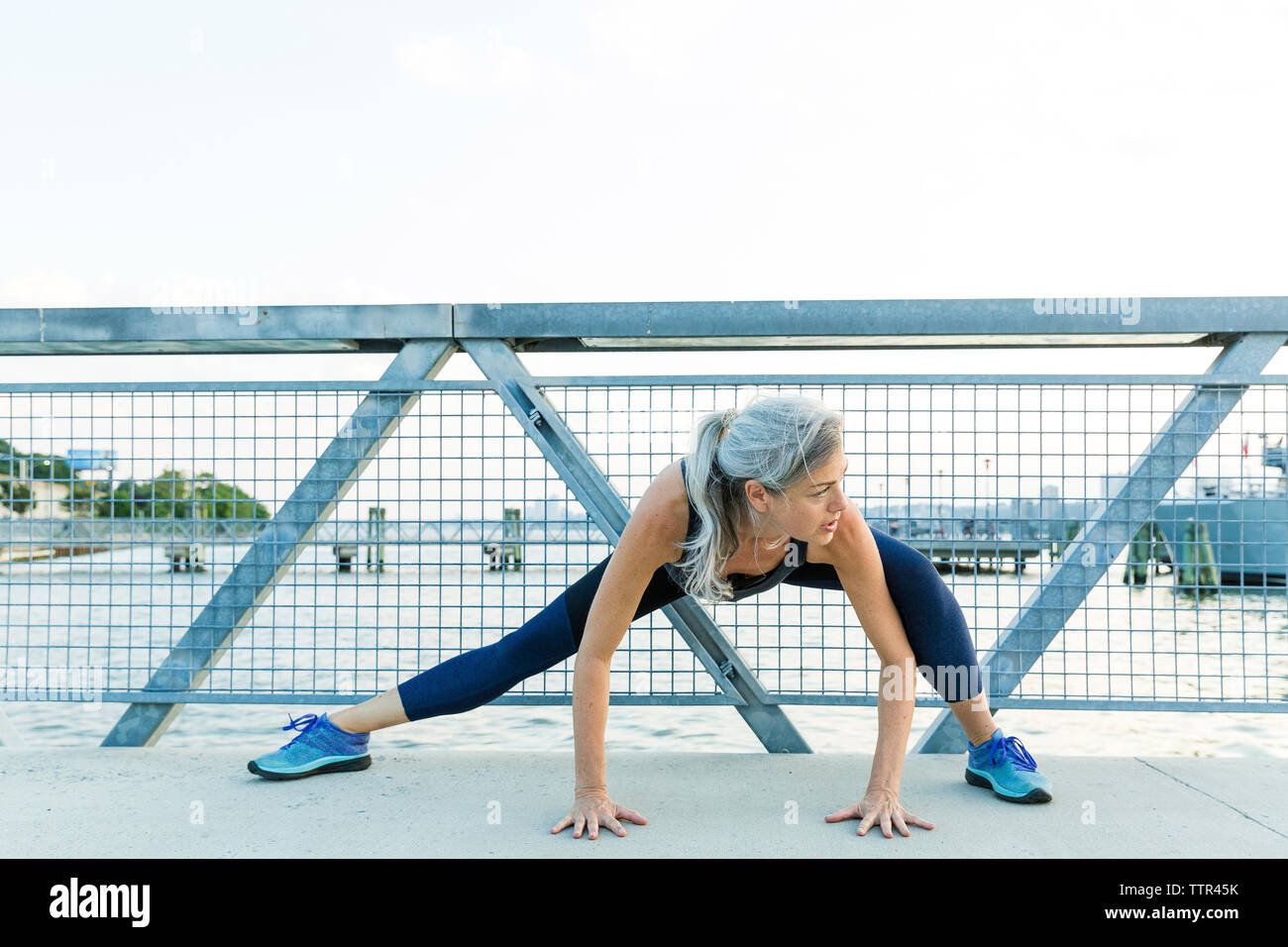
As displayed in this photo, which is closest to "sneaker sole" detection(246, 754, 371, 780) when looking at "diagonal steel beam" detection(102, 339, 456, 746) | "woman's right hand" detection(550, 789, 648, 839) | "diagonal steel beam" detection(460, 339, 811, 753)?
"diagonal steel beam" detection(102, 339, 456, 746)

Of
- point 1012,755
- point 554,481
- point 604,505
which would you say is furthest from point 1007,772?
point 554,481

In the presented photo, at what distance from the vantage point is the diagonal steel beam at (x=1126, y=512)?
3061 millimetres

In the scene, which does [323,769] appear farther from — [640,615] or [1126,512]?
[1126,512]

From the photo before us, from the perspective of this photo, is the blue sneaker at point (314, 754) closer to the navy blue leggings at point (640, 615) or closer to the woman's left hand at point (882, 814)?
the navy blue leggings at point (640, 615)

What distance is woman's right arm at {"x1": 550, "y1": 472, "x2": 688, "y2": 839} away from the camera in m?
2.32

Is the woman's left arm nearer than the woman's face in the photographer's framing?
No

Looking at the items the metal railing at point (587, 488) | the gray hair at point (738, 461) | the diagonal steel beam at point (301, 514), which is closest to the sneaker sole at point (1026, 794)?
the metal railing at point (587, 488)

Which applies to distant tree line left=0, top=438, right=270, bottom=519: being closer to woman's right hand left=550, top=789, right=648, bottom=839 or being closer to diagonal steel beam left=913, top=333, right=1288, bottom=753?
woman's right hand left=550, top=789, right=648, bottom=839

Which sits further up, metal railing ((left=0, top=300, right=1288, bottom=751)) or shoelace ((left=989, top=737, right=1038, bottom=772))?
metal railing ((left=0, top=300, right=1288, bottom=751))

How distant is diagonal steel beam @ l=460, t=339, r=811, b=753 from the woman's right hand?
813mm

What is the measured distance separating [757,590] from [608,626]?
1.44 feet

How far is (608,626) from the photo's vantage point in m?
2.36
